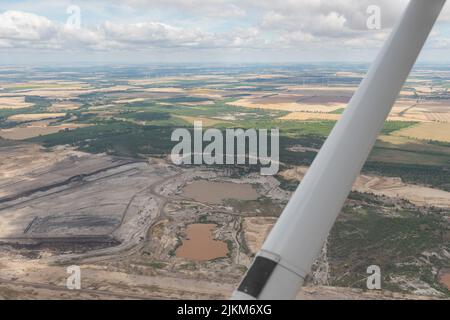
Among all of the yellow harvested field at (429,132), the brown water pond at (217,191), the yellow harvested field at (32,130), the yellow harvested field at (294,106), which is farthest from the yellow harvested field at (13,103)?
the yellow harvested field at (429,132)

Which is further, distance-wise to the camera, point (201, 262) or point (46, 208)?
point (46, 208)

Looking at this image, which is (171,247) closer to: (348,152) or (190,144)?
(348,152)

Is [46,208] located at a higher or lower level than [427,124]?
lower

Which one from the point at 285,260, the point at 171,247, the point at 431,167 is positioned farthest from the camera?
the point at 431,167

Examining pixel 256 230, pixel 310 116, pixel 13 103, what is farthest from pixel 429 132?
pixel 13 103

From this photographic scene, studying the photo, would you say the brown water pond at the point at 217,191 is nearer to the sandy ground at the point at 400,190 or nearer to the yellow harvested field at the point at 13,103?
the sandy ground at the point at 400,190

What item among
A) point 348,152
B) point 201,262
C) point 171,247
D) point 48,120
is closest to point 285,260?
point 348,152

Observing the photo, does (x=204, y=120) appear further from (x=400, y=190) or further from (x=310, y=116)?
(x=400, y=190)
